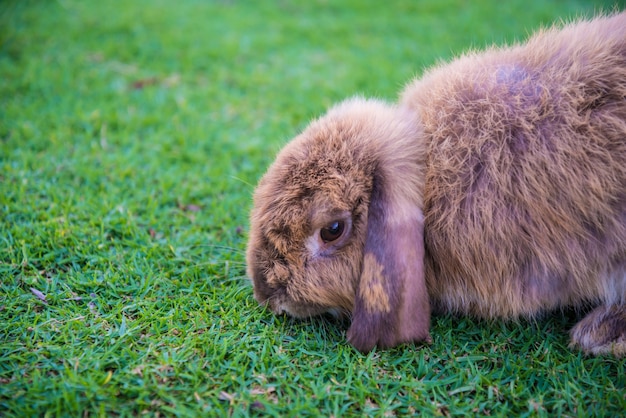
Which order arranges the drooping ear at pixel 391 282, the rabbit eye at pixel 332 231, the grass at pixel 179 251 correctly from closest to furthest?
1. the grass at pixel 179 251
2. the drooping ear at pixel 391 282
3. the rabbit eye at pixel 332 231

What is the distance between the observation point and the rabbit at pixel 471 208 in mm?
2305

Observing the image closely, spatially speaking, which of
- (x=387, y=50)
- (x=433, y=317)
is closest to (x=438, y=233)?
(x=433, y=317)

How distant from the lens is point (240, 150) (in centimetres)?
411

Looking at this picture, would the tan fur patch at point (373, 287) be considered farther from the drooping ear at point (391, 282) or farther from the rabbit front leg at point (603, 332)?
the rabbit front leg at point (603, 332)

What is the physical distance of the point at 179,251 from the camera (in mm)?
3010

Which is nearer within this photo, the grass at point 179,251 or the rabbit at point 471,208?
the grass at point 179,251

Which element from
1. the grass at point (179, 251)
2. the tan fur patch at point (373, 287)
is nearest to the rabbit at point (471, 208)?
the tan fur patch at point (373, 287)

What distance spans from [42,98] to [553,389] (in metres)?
4.42

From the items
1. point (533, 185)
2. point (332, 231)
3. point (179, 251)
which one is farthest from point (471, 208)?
point (179, 251)

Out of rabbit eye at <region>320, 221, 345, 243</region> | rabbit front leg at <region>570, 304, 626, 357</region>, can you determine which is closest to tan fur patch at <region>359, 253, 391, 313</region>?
rabbit eye at <region>320, 221, 345, 243</region>

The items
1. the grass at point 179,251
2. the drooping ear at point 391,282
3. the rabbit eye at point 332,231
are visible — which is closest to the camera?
the grass at point 179,251

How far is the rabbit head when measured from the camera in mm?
2316

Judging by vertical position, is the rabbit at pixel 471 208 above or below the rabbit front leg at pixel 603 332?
above

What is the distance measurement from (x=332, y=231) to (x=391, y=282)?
38cm
